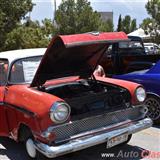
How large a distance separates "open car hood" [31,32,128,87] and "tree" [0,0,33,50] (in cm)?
1216

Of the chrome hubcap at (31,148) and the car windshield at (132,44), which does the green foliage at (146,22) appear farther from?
the chrome hubcap at (31,148)

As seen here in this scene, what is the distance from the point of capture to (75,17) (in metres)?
33.4

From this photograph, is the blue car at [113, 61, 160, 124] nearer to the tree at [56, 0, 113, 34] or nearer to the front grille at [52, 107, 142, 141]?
the front grille at [52, 107, 142, 141]

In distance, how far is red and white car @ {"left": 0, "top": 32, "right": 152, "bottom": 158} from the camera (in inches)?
172

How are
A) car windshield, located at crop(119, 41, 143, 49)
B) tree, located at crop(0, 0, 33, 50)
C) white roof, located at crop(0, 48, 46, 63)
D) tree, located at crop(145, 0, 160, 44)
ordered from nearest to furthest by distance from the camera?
white roof, located at crop(0, 48, 46, 63), car windshield, located at crop(119, 41, 143, 49), tree, located at crop(0, 0, 33, 50), tree, located at crop(145, 0, 160, 44)

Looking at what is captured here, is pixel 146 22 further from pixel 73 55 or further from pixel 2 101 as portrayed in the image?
pixel 2 101

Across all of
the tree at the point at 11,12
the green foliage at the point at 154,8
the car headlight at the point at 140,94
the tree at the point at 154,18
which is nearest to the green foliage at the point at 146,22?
the tree at the point at 154,18

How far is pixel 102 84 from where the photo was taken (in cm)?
569

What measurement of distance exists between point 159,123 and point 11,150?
2773 millimetres

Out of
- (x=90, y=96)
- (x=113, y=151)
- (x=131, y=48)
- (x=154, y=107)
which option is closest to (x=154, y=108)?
(x=154, y=107)

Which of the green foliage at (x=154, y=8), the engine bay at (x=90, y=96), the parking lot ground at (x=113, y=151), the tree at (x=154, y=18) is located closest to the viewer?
the engine bay at (x=90, y=96)

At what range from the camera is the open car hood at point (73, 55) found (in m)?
4.56

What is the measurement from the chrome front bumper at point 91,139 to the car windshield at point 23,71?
121 centimetres

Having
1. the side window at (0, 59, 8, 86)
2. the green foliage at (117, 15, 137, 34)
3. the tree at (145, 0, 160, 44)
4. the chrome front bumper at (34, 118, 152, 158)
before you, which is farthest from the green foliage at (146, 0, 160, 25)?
the green foliage at (117, 15, 137, 34)
